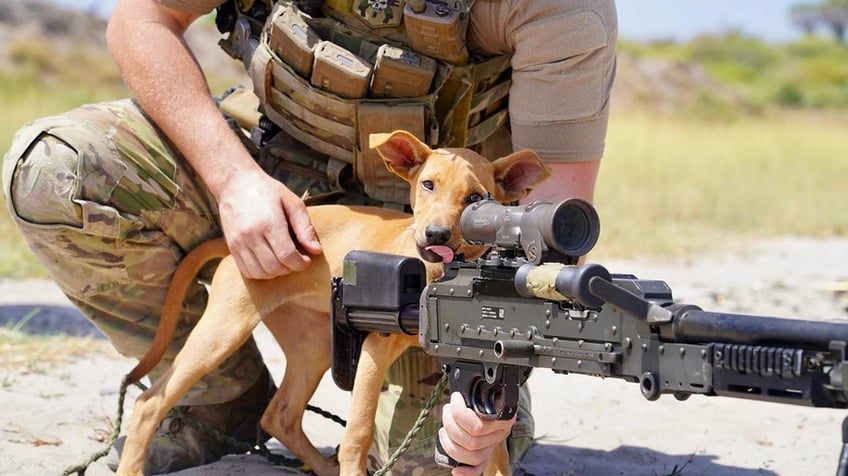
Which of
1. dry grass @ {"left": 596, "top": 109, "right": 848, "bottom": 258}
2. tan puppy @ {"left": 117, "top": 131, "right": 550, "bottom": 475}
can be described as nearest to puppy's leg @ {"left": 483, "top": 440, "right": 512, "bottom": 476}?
tan puppy @ {"left": 117, "top": 131, "right": 550, "bottom": 475}

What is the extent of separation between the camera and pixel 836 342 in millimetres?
1878

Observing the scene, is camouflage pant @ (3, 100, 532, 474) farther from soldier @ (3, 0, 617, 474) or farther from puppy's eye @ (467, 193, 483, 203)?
puppy's eye @ (467, 193, 483, 203)

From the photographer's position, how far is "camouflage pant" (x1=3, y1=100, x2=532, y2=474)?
352 cm

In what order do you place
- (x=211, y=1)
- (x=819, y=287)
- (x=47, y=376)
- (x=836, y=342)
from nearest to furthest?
1. (x=836, y=342)
2. (x=211, y=1)
3. (x=47, y=376)
4. (x=819, y=287)

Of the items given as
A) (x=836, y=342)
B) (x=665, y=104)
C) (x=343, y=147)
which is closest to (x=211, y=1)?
(x=343, y=147)

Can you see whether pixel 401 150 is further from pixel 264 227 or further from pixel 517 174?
pixel 264 227

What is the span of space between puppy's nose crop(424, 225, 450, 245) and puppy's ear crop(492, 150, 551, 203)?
1.09 feet

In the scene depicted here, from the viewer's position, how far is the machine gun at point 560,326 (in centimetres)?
196

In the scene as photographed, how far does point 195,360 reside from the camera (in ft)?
11.1

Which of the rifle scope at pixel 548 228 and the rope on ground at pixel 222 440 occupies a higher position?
the rifle scope at pixel 548 228

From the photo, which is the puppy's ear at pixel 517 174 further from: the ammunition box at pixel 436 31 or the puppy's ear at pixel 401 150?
the ammunition box at pixel 436 31

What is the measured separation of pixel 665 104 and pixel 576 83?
30955mm

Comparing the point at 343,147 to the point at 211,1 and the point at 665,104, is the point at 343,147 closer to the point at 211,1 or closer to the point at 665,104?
the point at 211,1

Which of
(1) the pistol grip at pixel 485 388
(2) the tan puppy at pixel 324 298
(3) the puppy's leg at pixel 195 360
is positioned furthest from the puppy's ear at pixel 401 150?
(1) the pistol grip at pixel 485 388
